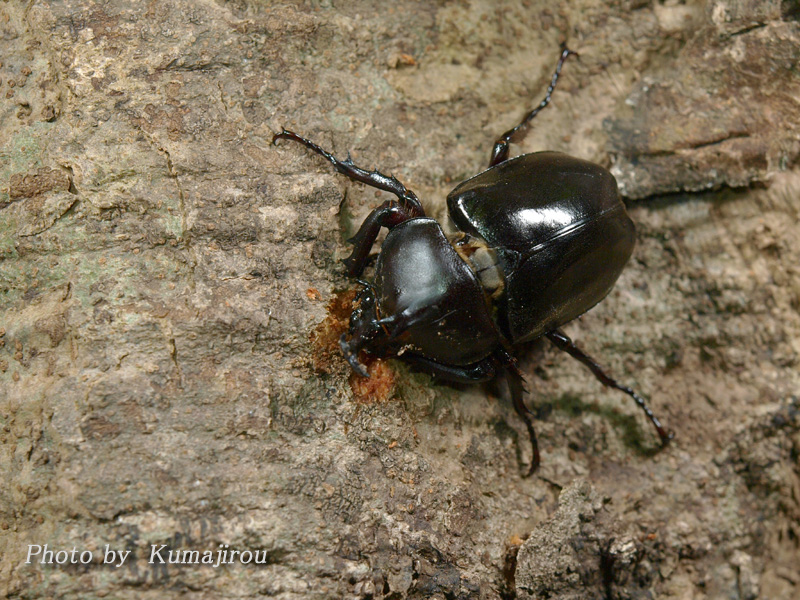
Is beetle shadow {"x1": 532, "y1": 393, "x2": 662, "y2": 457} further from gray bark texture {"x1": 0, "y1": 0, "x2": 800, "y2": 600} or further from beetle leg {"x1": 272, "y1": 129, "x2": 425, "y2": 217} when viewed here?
beetle leg {"x1": 272, "y1": 129, "x2": 425, "y2": 217}

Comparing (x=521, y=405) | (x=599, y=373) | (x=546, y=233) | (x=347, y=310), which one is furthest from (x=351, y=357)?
(x=599, y=373)

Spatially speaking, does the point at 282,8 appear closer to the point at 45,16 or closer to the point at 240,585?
the point at 45,16

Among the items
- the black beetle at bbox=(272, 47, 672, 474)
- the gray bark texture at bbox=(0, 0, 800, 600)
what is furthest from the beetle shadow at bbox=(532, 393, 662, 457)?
the black beetle at bbox=(272, 47, 672, 474)

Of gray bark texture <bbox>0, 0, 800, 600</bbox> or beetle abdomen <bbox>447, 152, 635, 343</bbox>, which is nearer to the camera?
gray bark texture <bbox>0, 0, 800, 600</bbox>

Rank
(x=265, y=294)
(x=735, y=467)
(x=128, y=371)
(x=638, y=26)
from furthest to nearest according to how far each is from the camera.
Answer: (x=638, y=26) → (x=735, y=467) → (x=265, y=294) → (x=128, y=371)

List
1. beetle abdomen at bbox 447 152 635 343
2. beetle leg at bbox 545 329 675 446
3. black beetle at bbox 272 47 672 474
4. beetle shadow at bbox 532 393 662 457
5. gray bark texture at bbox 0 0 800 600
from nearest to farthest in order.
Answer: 1. gray bark texture at bbox 0 0 800 600
2. black beetle at bbox 272 47 672 474
3. beetle abdomen at bbox 447 152 635 343
4. beetle leg at bbox 545 329 675 446
5. beetle shadow at bbox 532 393 662 457

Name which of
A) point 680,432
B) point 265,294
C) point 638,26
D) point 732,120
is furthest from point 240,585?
point 638,26

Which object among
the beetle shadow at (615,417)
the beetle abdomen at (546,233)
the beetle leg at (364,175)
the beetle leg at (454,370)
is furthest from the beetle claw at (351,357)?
the beetle shadow at (615,417)
